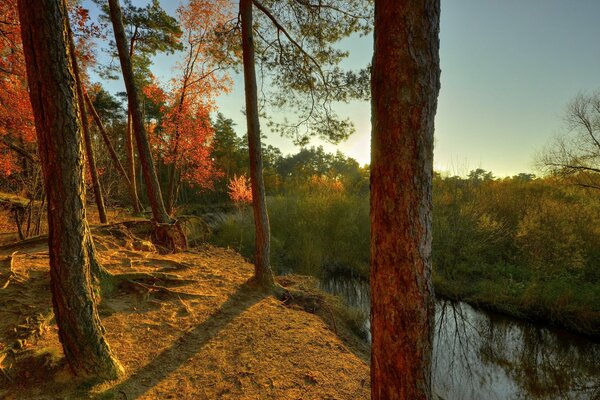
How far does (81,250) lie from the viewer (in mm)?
2246

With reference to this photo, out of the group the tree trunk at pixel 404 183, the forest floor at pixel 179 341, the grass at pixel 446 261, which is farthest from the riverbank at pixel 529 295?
the tree trunk at pixel 404 183

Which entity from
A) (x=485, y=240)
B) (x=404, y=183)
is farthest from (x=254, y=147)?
(x=485, y=240)

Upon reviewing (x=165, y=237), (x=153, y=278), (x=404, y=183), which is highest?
(x=404, y=183)

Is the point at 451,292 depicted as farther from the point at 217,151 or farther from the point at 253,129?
the point at 217,151

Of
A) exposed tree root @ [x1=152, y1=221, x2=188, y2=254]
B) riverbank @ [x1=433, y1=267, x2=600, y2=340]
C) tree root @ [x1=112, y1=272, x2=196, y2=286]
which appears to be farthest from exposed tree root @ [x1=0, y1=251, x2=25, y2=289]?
riverbank @ [x1=433, y1=267, x2=600, y2=340]

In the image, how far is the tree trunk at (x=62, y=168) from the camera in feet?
6.62

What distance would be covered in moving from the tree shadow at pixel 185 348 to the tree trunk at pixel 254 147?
1.78ft

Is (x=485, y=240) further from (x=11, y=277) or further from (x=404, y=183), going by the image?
(x=11, y=277)

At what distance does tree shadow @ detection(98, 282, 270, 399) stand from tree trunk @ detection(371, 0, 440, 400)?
85.5 inches

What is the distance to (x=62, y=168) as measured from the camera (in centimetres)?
211

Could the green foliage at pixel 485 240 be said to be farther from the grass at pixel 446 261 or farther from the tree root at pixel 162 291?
the tree root at pixel 162 291

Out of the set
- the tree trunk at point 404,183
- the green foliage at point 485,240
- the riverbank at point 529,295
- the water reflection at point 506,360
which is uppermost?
the tree trunk at point 404,183

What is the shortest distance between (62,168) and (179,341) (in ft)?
7.98

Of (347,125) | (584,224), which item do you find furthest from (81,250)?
(584,224)
